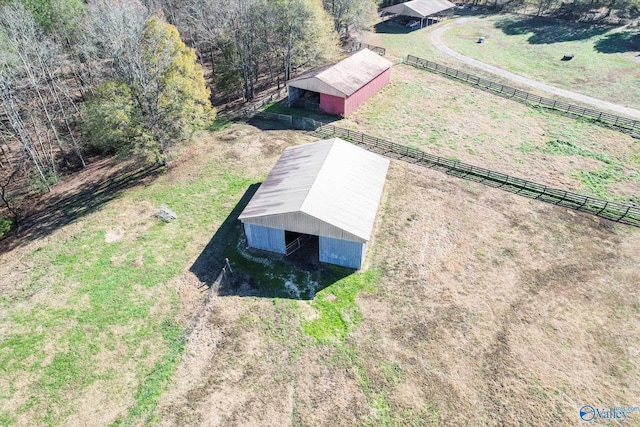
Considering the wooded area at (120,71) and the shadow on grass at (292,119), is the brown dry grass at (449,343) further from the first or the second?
the shadow on grass at (292,119)

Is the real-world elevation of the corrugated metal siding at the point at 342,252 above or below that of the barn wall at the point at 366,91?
below

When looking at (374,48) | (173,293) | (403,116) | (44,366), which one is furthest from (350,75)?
(44,366)

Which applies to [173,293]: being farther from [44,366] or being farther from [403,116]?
[403,116]

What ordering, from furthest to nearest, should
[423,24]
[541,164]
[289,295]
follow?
[423,24] < [541,164] < [289,295]

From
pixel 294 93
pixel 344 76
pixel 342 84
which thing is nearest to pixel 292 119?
pixel 294 93

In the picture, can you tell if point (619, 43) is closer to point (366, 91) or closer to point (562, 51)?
point (562, 51)

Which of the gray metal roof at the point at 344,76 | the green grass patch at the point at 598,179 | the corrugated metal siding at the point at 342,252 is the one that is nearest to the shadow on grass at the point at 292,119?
the gray metal roof at the point at 344,76

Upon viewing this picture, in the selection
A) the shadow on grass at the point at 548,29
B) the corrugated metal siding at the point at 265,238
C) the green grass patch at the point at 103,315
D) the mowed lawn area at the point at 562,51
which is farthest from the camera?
the shadow on grass at the point at 548,29
